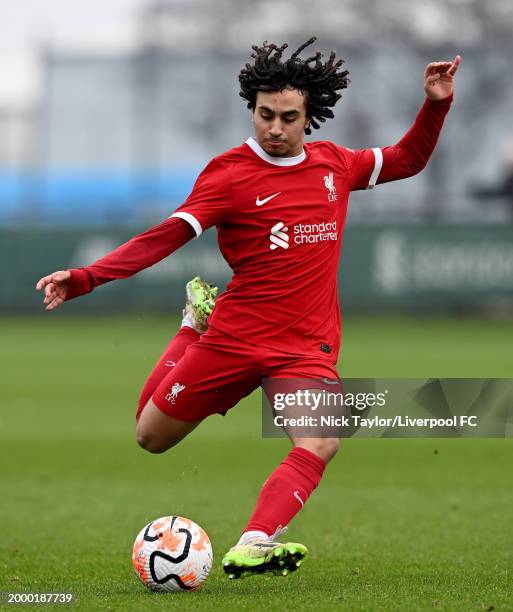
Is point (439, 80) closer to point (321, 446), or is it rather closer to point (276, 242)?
point (276, 242)

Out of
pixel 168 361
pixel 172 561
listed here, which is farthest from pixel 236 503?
pixel 172 561

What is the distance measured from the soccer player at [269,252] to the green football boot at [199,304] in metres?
0.48

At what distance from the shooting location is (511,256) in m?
26.8

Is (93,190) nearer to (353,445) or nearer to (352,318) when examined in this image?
(352,318)

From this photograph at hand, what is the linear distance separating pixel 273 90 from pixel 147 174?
4047cm

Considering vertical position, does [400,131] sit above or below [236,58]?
below

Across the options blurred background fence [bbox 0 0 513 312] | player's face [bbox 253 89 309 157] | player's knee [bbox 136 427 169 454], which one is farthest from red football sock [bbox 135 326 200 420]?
blurred background fence [bbox 0 0 513 312]

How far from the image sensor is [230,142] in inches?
1724

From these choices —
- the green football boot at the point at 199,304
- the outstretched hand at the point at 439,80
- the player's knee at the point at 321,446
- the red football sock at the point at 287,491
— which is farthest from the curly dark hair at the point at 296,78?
the red football sock at the point at 287,491

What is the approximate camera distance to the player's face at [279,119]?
263 inches

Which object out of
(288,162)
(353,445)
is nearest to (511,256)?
(353,445)

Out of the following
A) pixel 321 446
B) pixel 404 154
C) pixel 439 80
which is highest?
pixel 439 80

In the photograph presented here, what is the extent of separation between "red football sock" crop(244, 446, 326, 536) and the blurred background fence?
2048cm

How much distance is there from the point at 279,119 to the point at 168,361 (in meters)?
1.61
